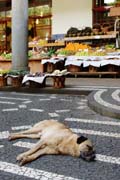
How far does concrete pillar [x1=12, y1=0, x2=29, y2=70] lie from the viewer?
10430 millimetres

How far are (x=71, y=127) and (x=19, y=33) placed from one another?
586 cm

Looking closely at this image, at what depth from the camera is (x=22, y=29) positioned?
10.5 metres

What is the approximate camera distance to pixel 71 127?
513 centimetres

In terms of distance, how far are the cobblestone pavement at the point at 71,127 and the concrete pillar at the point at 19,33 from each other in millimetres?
2542

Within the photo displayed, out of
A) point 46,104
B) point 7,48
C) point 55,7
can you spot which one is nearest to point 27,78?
point 46,104

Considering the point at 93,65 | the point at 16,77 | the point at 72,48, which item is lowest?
the point at 16,77

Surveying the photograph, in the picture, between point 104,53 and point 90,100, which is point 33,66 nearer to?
point 104,53

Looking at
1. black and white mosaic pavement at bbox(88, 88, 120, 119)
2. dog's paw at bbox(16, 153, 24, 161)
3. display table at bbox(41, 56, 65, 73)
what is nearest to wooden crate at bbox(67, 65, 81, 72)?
display table at bbox(41, 56, 65, 73)

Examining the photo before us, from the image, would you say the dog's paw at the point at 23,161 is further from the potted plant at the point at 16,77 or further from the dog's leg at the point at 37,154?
the potted plant at the point at 16,77

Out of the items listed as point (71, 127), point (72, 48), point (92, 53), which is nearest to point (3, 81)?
point (92, 53)

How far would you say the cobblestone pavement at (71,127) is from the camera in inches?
135

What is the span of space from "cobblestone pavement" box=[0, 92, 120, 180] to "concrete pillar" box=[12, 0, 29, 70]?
2542 mm

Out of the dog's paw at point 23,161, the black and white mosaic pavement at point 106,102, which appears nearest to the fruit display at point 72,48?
the black and white mosaic pavement at point 106,102

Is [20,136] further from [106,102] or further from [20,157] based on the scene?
[106,102]
